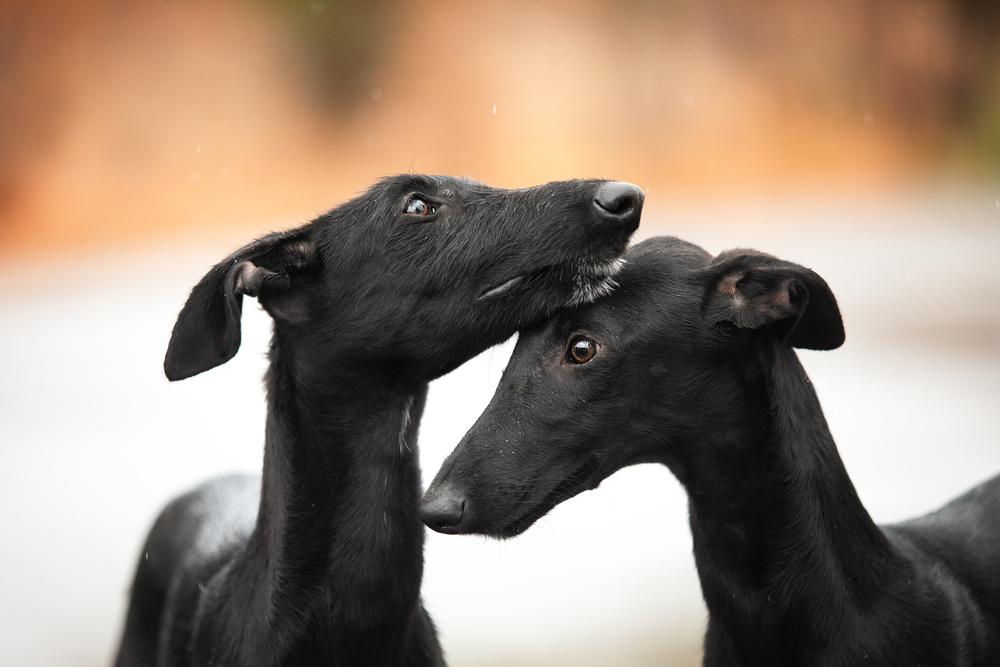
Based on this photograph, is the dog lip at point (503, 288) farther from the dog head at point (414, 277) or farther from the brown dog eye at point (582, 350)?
the brown dog eye at point (582, 350)

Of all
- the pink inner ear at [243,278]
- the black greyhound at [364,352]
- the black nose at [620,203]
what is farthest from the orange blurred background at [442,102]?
the pink inner ear at [243,278]


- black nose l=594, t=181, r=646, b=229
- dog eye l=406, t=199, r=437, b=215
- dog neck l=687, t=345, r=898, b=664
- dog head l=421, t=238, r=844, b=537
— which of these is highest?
dog eye l=406, t=199, r=437, b=215

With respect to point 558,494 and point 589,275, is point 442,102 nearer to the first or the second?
point 589,275

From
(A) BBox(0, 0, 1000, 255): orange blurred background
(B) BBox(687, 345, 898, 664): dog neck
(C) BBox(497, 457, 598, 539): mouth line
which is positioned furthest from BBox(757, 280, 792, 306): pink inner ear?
(A) BBox(0, 0, 1000, 255): orange blurred background

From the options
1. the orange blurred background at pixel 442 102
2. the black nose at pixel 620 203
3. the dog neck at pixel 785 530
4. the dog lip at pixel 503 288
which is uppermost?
the orange blurred background at pixel 442 102

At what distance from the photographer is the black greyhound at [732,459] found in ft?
9.17

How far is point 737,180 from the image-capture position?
13.2 m

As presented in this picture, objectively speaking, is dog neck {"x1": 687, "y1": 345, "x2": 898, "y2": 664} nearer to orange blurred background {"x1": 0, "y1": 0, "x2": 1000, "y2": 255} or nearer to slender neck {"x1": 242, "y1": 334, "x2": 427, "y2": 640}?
slender neck {"x1": 242, "y1": 334, "x2": 427, "y2": 640}

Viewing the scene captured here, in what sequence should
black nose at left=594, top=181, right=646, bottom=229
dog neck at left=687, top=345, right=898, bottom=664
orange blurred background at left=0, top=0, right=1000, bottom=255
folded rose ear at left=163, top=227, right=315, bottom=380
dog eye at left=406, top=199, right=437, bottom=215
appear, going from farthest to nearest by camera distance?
orange blurred background at left=0, top=0, right=1000, bottom=255
dog eye at left=406, top=199, right=437, bottom=215
black nose at left=594, top=181, right=646, bottom=229
folded rose ear at left=163, top=227, right=315, bottom=380
dog neck at left=687, top=345, right=898, bottom=664

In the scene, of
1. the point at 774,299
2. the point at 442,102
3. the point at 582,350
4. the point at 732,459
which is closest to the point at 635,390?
the point at 582,350

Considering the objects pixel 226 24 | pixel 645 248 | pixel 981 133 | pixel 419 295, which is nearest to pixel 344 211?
pixel 419 295

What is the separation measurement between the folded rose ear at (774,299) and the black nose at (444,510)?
94 cm

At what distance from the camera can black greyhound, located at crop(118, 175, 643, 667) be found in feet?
9.98

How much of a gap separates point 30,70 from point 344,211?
10.9 metres
